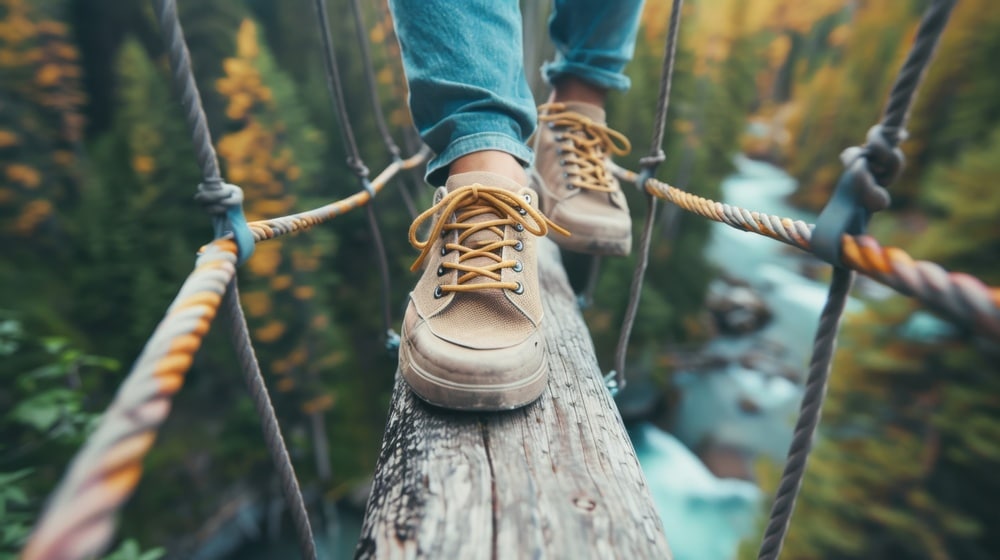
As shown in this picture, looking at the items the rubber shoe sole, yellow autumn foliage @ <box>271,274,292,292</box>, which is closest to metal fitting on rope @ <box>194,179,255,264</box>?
the rubber shoe sole

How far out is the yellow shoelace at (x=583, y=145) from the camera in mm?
1249

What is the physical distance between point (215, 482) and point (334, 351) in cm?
267

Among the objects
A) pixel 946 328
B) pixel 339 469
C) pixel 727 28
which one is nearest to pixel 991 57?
pixel 727 28

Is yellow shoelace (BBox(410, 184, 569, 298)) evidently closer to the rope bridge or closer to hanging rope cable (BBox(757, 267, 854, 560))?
the rope bridge

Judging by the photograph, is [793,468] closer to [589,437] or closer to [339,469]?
[589,437]

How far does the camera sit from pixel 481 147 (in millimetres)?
839

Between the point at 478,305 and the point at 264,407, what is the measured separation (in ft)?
1.04

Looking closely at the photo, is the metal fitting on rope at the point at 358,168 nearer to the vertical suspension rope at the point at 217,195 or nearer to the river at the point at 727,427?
the vertical suspension rope at the point at 217,195

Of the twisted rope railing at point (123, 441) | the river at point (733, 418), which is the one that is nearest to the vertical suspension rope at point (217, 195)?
the twisted rope railing at point (123, 441)

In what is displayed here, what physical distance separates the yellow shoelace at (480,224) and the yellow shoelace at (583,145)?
0.49 metres

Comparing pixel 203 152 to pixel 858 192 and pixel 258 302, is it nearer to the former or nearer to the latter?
pixel 858 192

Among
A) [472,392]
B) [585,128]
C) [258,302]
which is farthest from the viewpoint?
[258,302]

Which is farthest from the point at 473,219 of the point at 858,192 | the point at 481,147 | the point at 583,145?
the point at 583,145

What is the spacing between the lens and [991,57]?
42.8 ft
